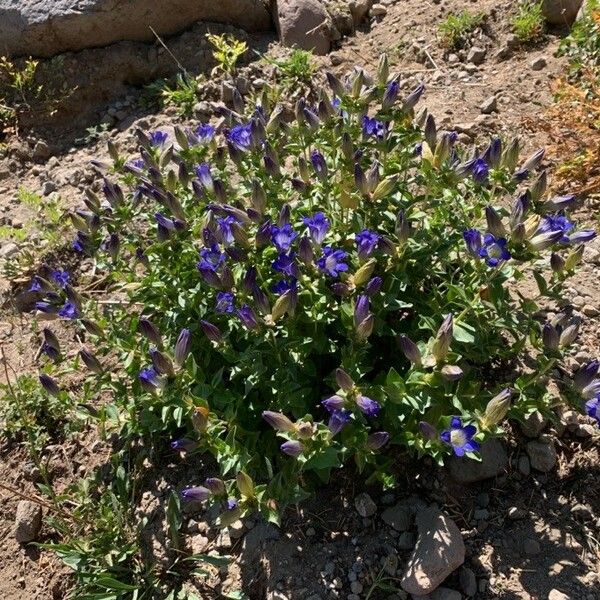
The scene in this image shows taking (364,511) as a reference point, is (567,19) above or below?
above

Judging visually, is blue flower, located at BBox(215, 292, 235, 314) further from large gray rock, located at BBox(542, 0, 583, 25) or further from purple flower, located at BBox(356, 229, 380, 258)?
large gray rock, located at BBox(542, 0, 583, 25)

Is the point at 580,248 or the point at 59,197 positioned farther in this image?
the point at 59,197

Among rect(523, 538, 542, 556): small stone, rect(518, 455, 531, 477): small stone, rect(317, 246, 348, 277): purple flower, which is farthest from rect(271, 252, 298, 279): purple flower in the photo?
rect(523, 538, 542, 556): small stone

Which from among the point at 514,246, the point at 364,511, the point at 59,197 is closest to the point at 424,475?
the point at 364,511

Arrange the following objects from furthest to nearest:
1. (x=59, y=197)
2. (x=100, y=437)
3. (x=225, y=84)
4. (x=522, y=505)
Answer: (x=225, y=84) → (x=59, y=197) → (x=100, y=437) → (x=522, y=505)

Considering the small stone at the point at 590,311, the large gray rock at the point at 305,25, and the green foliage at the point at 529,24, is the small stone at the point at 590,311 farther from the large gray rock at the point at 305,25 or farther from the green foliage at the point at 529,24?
the large gray rock at the point at 305,25

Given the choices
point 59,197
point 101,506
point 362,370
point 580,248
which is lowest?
point 101,506

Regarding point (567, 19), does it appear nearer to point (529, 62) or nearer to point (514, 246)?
point (529, 62)
